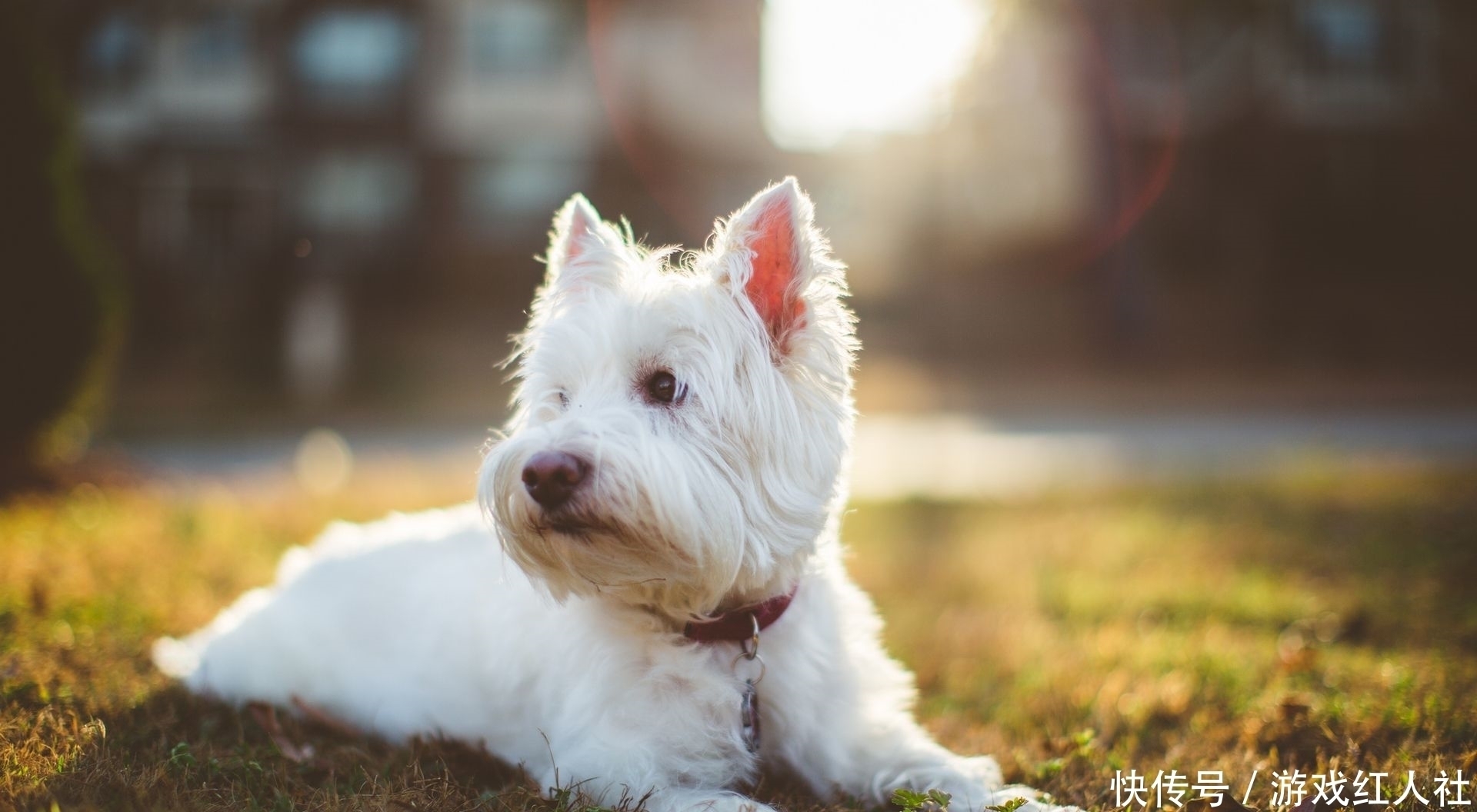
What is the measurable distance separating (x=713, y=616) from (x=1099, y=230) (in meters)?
21.5

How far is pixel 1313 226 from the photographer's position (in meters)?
24.9

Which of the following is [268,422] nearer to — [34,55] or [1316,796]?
[34,55]

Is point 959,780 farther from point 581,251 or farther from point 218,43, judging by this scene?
point 218,43

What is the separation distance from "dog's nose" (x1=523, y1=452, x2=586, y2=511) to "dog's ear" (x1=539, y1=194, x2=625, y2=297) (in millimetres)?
724

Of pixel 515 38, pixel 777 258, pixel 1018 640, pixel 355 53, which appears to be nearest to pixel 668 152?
pixel 515 38

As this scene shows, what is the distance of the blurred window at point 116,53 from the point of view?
2611 cm

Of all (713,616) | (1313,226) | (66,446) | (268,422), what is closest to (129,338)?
(268,422)

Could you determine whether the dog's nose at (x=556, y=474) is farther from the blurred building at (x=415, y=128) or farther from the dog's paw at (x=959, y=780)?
the blurred building at (x=415, y=128)

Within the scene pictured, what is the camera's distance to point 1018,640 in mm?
4738

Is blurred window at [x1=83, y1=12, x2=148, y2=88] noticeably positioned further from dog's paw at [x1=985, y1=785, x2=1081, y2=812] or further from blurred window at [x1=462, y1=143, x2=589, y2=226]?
dog's paw at [x1=985, y1=785, x2=1081, y2=812]

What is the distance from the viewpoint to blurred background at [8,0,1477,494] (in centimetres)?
2147

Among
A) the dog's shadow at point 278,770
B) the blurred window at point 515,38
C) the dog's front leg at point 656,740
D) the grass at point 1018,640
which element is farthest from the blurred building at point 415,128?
the dog's front leg at point 656,740

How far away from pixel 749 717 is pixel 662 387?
0.95 meters

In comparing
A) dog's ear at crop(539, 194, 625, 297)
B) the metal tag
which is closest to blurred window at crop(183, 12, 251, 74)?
dog's ear at crop(539, 194, 625, 297)
